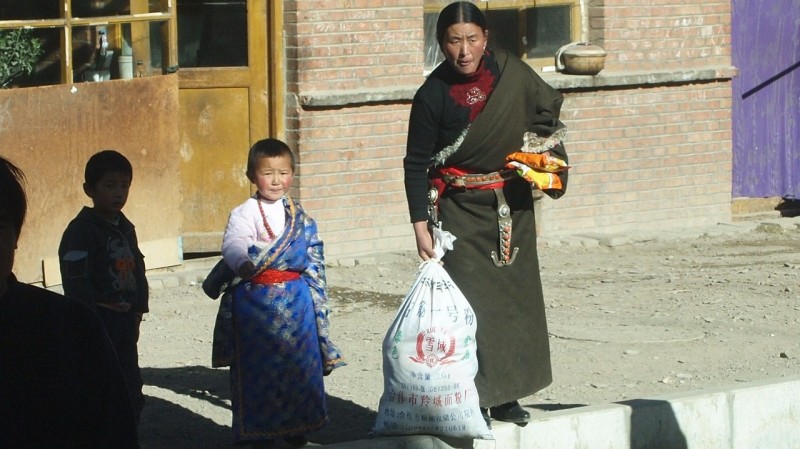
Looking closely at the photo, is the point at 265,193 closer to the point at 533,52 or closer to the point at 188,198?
the point at 188,198

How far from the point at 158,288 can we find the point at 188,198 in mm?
822

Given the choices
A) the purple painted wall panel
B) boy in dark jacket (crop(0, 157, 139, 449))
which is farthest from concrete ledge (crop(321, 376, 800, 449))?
the purple painted wall panel

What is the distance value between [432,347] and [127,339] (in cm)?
115

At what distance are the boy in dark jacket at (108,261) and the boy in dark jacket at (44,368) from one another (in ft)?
8.94

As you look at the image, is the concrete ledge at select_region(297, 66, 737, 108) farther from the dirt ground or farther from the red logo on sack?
the red logo on sack

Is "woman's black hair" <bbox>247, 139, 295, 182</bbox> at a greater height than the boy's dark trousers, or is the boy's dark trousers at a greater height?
"woman's black hair" <bbox>247, 139, 295, 182</bbox>

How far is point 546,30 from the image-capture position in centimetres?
1134

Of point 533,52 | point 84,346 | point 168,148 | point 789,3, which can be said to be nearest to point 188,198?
point 168,148

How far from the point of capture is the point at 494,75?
223 inches

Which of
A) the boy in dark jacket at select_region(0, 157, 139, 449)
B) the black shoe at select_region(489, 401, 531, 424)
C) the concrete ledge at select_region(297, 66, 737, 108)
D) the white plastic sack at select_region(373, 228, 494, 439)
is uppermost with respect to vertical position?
the concrete ledge at select_region(297, 66, 737, 108)

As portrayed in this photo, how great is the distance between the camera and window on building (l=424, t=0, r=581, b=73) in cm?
1107

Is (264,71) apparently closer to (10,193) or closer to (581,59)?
(581,59)

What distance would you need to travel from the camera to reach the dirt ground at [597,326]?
21.3 feet

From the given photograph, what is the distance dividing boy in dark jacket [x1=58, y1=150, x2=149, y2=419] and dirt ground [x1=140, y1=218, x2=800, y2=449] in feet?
1.68
